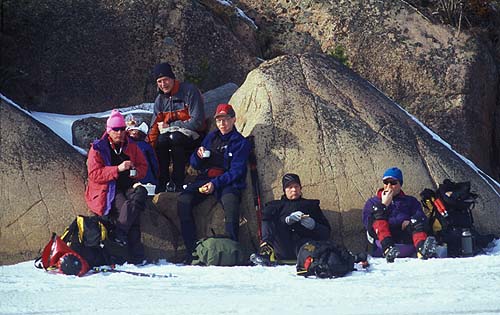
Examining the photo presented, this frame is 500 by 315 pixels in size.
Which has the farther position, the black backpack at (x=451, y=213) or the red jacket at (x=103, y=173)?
the black backpack at (x=451, y=213)

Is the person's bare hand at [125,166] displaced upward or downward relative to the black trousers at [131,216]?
upward

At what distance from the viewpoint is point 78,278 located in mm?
9578

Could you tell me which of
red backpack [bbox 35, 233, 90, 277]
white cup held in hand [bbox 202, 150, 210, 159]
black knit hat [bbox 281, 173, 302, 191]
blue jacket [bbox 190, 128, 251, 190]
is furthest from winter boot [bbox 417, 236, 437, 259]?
red backpack [bbox 35, 233, 90, 277]

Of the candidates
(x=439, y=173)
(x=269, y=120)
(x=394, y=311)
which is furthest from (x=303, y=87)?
(x=394, y=311)

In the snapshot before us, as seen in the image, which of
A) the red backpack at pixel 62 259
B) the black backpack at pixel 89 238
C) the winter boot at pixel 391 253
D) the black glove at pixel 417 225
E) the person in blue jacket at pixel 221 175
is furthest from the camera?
the person in blue jacket at pixel 221 175

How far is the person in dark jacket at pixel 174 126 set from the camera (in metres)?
11.5

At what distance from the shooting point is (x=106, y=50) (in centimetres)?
1475

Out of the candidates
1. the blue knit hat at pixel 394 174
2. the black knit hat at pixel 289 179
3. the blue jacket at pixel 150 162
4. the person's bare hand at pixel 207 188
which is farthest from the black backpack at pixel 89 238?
the blue knit hat at pixel 394 174

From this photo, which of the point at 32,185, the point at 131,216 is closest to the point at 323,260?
the point at 131,216

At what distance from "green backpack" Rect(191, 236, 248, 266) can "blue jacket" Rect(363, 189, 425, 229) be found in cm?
154

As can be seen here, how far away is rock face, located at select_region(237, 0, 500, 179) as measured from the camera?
50.2ft

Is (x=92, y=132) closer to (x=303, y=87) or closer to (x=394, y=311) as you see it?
(x=303, y=87)

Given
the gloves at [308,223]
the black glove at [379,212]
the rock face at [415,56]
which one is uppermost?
the rock face at [415,56]

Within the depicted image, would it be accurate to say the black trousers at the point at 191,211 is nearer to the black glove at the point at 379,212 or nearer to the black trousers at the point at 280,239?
the black trousers at the point at 280,239
